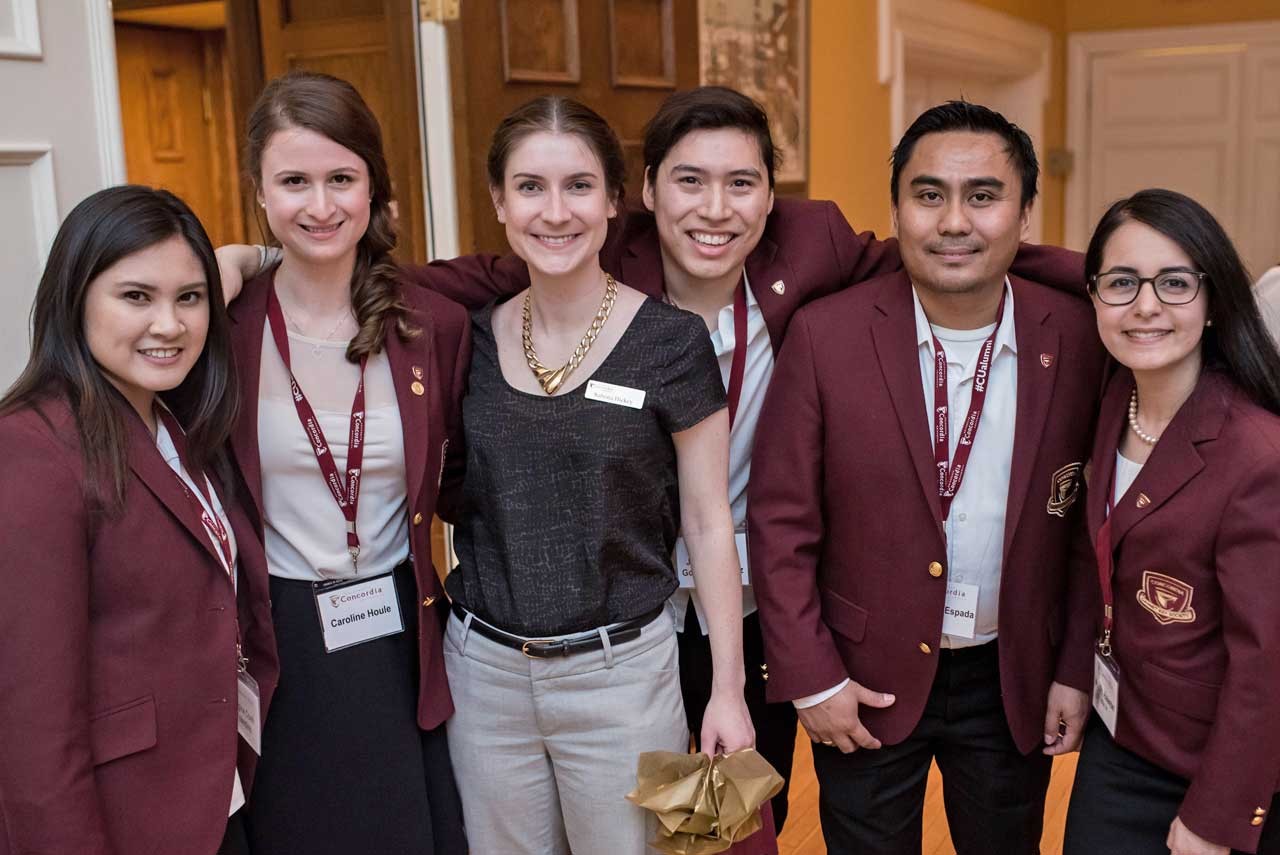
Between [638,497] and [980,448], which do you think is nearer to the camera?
[638,497]

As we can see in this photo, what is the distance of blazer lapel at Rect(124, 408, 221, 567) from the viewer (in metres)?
1.60

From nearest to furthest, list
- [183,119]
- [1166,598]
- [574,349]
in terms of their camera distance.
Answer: [1166,598]
[574,349]
[183,119]

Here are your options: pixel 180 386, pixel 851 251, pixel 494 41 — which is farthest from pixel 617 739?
pixel 494 41

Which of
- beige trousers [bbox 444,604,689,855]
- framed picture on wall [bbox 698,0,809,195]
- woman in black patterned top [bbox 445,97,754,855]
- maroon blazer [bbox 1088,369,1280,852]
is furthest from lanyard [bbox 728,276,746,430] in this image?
framed picture on wall [bbox 698,0,809,195]

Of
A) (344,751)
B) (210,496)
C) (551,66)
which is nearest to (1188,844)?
(344,751)

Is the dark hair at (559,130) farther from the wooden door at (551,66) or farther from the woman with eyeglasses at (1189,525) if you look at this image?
the wooden door at (551,66)

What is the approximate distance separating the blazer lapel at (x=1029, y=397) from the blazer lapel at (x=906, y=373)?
0.13 m

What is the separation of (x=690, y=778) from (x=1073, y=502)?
2.69 ft

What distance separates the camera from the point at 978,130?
2.05 meters

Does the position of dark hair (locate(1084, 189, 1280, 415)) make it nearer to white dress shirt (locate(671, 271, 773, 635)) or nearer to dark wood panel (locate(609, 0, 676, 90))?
white dress shirt (locate(671, 271, 773, 635))

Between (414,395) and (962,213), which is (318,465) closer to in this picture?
(414,395)

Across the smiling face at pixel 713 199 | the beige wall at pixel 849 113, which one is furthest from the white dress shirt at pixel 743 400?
the beige wall at pixel 849 113

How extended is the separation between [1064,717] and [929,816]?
4.61 ft

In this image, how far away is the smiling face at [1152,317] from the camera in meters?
1.80
